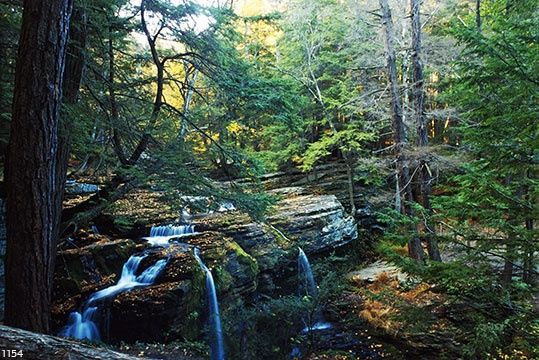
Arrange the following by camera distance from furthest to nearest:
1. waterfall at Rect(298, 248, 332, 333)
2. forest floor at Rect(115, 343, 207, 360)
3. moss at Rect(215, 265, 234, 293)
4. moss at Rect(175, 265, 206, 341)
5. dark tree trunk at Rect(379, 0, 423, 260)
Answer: waterfall at Rect(298, 248, 332, 333) < dark tree trunk at Rect(379, 0, 423, 260) < moss at Rect(215, 265, 234, 293) < moss at Rect(175, 265, 206, 341) < forest floor at Rect(115, 343, 207, 360)

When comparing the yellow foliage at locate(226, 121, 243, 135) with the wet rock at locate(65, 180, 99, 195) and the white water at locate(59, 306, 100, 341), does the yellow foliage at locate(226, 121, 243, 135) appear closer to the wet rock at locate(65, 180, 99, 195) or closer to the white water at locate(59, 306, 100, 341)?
the wet rock at locate(65, 180, 99, 195)

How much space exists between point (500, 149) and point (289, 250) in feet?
23.3

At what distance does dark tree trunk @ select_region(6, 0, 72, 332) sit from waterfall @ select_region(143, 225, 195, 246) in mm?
5304

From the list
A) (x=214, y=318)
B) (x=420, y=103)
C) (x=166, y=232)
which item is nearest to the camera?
(x=214, y=318)

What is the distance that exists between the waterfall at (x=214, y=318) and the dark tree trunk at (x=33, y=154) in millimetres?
3805

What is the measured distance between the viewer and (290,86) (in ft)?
19.4

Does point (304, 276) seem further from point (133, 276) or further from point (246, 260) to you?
point (133, 276)

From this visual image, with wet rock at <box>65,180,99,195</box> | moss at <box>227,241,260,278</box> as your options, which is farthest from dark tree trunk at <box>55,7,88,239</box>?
wet rock at <box>65,180,99,195</box>

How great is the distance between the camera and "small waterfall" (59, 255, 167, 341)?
6.34 metres

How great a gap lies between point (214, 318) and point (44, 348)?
5824mm

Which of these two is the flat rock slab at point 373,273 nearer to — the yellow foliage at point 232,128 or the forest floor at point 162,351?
the yellow foliage at point 232,128

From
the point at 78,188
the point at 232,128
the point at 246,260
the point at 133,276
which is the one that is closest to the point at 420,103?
the point at 246,260

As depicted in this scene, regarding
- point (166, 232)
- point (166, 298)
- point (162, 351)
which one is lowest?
point (162, 351)

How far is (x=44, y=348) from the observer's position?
163cm
